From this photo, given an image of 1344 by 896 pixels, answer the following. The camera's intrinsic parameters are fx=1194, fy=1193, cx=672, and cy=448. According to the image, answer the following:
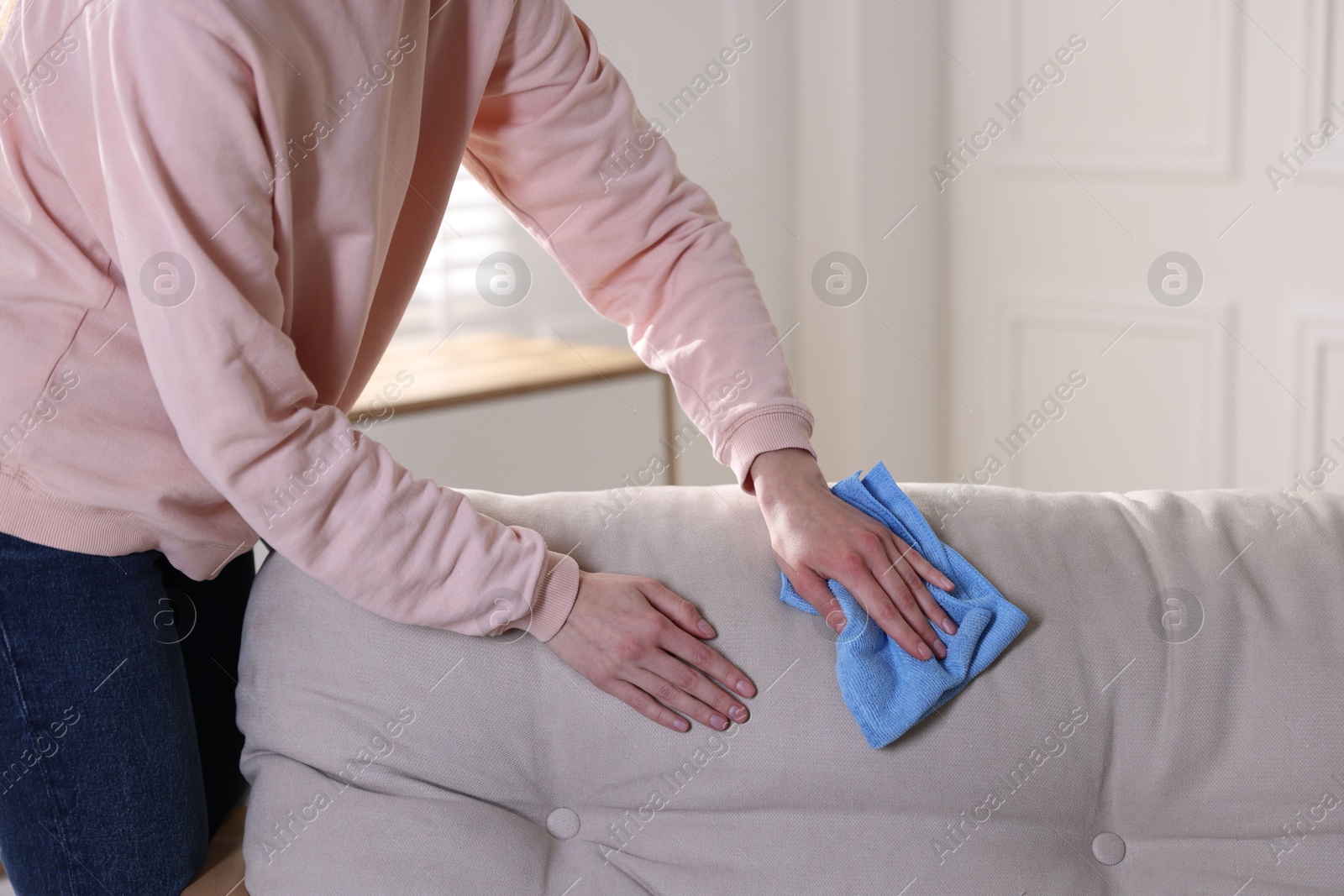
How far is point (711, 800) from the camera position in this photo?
94 centimetres

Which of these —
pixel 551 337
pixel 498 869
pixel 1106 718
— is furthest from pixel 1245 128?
pixel 498 869

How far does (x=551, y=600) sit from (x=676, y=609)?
101mm

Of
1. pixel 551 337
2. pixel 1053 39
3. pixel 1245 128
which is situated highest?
pixel 1053 39

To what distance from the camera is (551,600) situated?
94 cm

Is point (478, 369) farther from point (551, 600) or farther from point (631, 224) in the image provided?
point (551, 600)

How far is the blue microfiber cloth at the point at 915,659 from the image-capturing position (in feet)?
3.00

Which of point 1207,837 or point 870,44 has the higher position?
point 870,44

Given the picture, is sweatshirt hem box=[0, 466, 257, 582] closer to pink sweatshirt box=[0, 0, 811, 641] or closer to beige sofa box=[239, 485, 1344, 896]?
pink sweatshirt box=[0, 0, 811, 641]

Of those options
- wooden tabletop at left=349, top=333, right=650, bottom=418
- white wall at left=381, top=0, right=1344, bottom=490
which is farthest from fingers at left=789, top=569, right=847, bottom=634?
white wall at left=381, top=0, right=1344, bottom=490

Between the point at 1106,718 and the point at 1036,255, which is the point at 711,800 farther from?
the point at 1036,255

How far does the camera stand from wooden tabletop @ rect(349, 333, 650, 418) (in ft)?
6.97

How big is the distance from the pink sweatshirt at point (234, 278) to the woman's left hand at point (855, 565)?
0.30 ft

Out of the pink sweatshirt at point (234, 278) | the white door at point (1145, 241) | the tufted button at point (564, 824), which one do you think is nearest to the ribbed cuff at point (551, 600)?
the pink sweatshirt at point (234, 278)

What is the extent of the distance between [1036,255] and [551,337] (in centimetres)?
112
